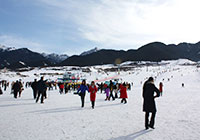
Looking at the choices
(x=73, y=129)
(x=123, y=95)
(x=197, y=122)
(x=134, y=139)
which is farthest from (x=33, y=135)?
(x=123, y=95)

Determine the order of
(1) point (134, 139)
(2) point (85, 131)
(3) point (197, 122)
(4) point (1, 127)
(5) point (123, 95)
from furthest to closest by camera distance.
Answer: (5) point (123, 95) < (3) point (197, 122) < (4) point (1, 127) < (2) point (85, 131) < (1) point (134, 139)

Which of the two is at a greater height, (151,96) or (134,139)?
(151,96)

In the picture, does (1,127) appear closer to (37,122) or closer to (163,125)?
(37,122)

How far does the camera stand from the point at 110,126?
4934mm

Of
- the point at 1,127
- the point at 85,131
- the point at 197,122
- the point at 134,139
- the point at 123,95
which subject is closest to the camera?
the point at 134,139

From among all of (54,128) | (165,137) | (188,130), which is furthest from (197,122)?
(54,128)

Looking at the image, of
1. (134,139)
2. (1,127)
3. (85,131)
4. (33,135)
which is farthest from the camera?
(1,127)

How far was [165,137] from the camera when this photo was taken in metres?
3.94

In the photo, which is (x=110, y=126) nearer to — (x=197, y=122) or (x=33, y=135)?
(x=33, y=135)

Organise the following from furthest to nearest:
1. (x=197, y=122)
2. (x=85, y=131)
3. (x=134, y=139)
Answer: (x=197, y=122) → (x=85, y=131) → (x=134, y=139)

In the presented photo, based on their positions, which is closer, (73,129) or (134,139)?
(134,139)

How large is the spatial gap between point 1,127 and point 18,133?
0.96m

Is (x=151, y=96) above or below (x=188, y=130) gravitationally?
above

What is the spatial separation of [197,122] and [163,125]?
4.36 feet
